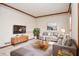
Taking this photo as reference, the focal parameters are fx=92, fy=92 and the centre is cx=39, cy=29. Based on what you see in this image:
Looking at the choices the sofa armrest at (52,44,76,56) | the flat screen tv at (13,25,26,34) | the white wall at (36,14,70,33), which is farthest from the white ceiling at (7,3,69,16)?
the sofa armrest at (52,44,76,56)

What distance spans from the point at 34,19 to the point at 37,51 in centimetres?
67

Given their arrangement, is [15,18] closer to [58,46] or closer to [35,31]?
[35,31]

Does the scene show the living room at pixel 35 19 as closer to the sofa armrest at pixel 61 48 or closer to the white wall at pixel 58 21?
the white wall at pixel 58 21

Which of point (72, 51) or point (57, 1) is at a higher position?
point (57, 1)

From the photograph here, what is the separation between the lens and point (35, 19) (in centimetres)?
195

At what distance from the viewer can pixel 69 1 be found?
1.86 meters

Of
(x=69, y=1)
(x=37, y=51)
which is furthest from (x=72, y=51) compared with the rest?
(x=69, y=1)

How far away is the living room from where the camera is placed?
179cm

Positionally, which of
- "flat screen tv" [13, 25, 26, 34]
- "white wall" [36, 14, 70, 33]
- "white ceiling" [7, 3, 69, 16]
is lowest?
→ "flat screen tv" [13, 25, 26, 34]

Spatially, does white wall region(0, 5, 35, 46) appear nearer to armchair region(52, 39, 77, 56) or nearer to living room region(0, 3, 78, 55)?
living room region(0, 3, 78, 55)

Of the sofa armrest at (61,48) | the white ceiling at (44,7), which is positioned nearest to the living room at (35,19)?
the white ceiling at (44,7)

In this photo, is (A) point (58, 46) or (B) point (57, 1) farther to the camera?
(A) point (58, 46)

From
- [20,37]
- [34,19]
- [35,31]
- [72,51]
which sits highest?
[34,19]

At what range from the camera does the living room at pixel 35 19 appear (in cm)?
179
